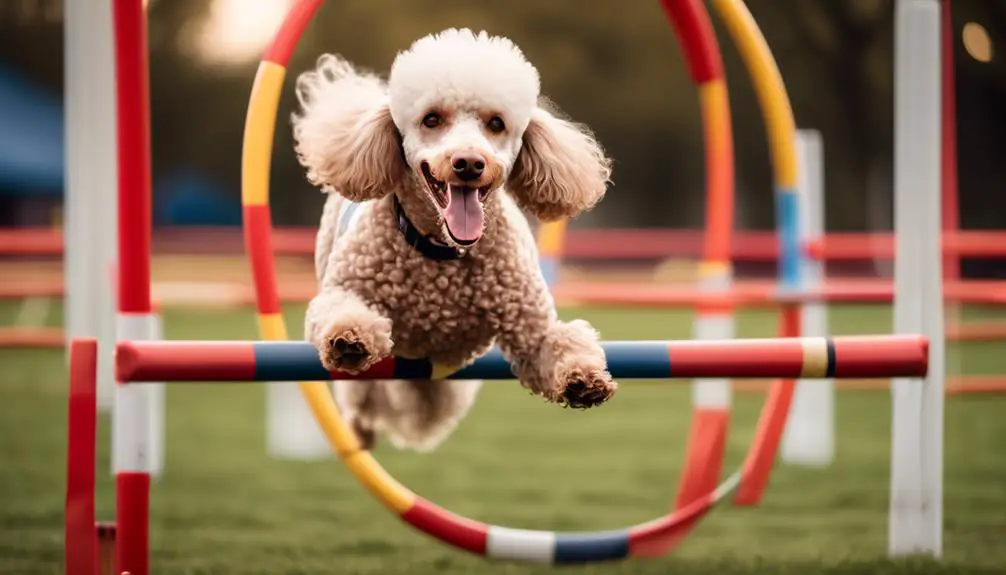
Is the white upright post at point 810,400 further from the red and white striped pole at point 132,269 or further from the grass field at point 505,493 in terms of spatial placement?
→ the red and white striped pole at point 132,269

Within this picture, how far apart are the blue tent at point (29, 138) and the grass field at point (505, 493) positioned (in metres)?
9.95

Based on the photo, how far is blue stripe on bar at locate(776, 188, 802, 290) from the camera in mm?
3432

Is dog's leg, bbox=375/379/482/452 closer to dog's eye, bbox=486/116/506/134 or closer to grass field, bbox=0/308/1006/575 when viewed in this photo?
grass field, bbox=0/308/1006/575

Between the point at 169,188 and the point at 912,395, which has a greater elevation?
the point at 169,188

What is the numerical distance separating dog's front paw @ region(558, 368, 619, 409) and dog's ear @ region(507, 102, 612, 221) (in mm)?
324

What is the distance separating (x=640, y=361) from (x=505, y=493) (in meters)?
1.89

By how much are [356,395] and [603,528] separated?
0.96 meters

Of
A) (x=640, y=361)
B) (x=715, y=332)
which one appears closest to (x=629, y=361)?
(x=640, y=361)

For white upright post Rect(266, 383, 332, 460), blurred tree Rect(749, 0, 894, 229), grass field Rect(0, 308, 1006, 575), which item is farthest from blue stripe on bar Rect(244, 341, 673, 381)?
blurred tree Rect(749, 0, 894, 229)

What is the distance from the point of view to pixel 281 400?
4270 millimetres

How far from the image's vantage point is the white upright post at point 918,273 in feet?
8.74

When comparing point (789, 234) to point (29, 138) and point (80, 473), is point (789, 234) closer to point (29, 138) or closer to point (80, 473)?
point (80, 473)

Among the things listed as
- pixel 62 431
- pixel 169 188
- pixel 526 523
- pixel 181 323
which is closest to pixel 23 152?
pixel 169 188

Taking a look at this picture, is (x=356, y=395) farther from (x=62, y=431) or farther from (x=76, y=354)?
(x=62, y=431)
